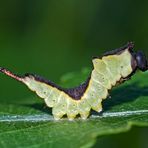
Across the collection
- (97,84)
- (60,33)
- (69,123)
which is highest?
(60,33)

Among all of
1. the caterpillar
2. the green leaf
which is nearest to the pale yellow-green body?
the caterpillar

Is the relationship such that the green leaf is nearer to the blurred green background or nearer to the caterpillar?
the caterpillar

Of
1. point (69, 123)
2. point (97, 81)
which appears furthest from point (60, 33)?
point (69, 123)

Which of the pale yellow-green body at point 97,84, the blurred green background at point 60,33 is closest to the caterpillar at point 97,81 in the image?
the pale yellow-green body at point 97,84

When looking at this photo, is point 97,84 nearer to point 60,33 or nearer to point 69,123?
point 69,123

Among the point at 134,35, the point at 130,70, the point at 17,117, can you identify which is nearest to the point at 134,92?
the point at 130,70

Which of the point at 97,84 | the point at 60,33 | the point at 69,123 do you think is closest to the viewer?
the point at 69,123
